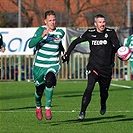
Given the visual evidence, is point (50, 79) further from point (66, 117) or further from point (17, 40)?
point (17, 40)

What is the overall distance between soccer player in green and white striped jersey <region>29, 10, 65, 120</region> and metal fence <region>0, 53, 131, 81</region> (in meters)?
21.0

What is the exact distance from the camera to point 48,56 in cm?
1329

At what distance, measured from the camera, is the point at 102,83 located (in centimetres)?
1361

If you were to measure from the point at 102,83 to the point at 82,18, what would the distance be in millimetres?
29914

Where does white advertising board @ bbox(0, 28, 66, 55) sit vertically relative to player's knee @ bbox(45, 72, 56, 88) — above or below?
above

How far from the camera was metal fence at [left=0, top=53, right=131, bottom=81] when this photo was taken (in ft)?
113

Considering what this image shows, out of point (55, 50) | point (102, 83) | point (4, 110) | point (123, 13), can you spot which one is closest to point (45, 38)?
point (55, 50)

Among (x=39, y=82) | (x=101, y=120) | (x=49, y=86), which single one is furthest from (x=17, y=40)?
(x=49, y=86)

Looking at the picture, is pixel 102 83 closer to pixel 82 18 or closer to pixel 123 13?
pixel 123 13

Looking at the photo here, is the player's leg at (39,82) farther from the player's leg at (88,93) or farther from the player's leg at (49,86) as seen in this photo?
the player's leg at (88,93)

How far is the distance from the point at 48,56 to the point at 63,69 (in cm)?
2128

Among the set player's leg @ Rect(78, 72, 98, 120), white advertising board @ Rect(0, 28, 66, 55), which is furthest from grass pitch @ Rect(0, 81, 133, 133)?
white advertising board @ Rect(0, 28, 66, 55)

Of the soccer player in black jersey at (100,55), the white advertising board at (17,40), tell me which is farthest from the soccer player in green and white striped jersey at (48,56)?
the white advertising board at (17,40)

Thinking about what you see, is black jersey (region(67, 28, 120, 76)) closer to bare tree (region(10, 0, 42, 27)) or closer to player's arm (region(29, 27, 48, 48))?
player's arm (region(29, 27, 48, 48))
